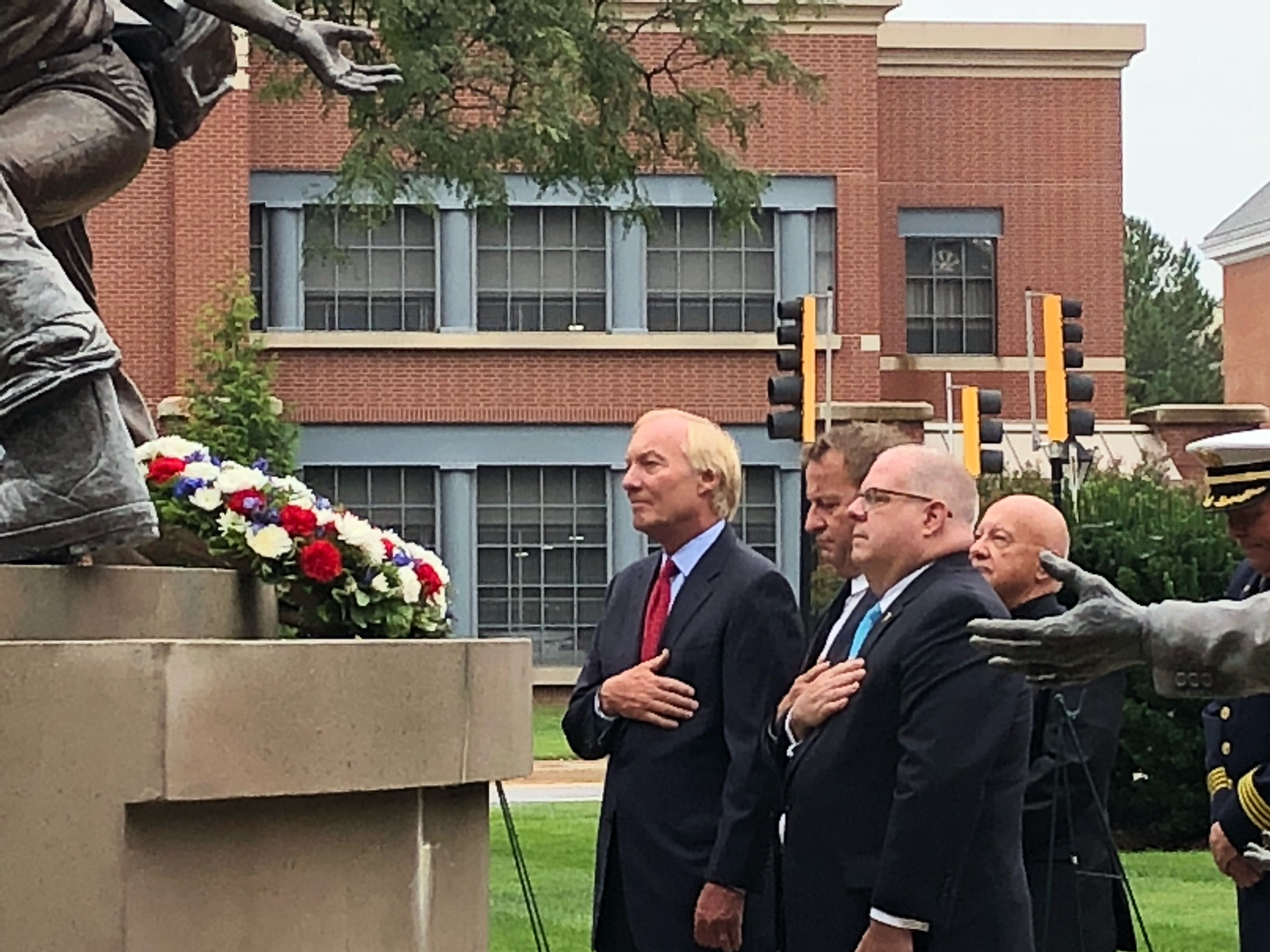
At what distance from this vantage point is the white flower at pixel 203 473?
6461mm

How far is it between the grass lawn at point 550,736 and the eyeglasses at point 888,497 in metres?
16.4

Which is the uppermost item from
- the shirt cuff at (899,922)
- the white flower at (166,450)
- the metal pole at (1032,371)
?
the metal pole at (1032,371)

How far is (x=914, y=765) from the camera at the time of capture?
596 cm

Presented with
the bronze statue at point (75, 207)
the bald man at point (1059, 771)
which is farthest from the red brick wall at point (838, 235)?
the bronze statue at point (75, 207)

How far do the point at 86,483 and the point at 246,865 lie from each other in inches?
39.2

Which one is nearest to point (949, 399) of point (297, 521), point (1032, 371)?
point (1032, 371)

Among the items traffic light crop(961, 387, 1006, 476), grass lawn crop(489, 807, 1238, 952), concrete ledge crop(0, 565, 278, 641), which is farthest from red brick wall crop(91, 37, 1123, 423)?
concrete ledge crop(0, 565, 278, 641)

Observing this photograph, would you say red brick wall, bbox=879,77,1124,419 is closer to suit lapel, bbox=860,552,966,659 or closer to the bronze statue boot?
suit lapel, bbox=860,552,966,659

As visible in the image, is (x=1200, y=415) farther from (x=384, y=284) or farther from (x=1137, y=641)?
(x=1137, y=641)

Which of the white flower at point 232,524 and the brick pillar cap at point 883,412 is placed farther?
the brick pillar cap at point 883,412

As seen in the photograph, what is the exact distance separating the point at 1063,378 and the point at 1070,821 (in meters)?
11.1

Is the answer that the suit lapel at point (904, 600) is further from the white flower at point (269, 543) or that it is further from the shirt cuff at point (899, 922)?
the white flower at point (269, 543)

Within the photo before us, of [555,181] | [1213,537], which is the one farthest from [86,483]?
[555,181]

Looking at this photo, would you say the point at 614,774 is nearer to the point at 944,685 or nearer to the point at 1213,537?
the point at 944,685
